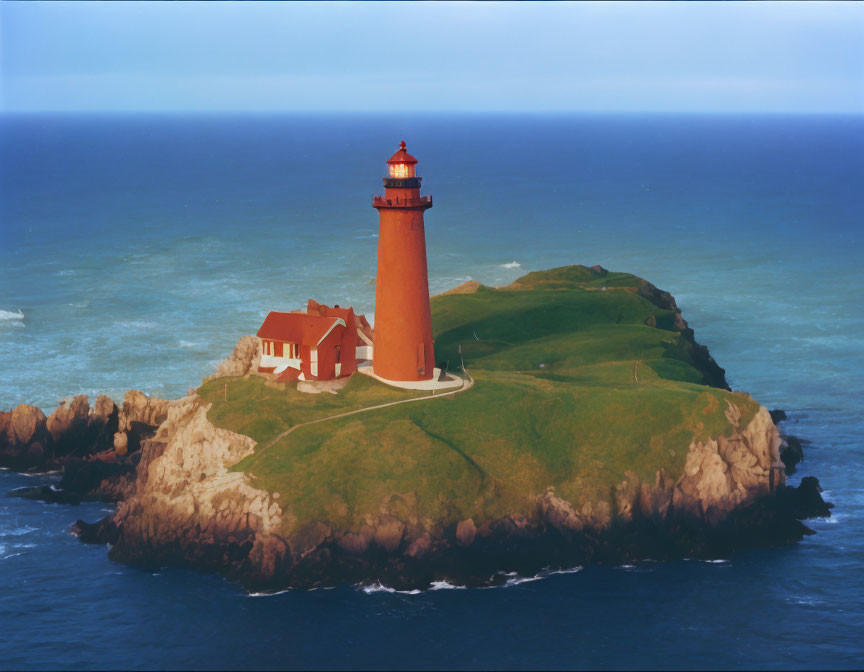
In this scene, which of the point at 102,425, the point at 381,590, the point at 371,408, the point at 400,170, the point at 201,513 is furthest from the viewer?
the point at 102,425

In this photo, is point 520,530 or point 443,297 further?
point 443,297

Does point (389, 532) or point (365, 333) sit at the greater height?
point (365, 333)

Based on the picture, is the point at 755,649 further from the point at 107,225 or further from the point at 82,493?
the point at 107,225

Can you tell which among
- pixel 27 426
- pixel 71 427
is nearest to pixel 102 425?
pixel 71 427

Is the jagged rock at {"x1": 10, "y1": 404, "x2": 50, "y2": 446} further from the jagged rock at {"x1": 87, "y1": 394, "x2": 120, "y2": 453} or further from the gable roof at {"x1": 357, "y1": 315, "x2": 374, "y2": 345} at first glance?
the gable roof at {"x1": 357, "y1": 315, "x2": 374, "y2": 345}

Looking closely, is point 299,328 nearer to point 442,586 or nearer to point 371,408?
point 371,408

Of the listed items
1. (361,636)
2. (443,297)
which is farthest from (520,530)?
(443,297)

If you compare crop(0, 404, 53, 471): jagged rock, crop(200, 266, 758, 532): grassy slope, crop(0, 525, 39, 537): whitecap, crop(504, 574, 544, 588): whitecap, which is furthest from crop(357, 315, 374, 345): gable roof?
crop(0, 525, 39, 537): whitecap
